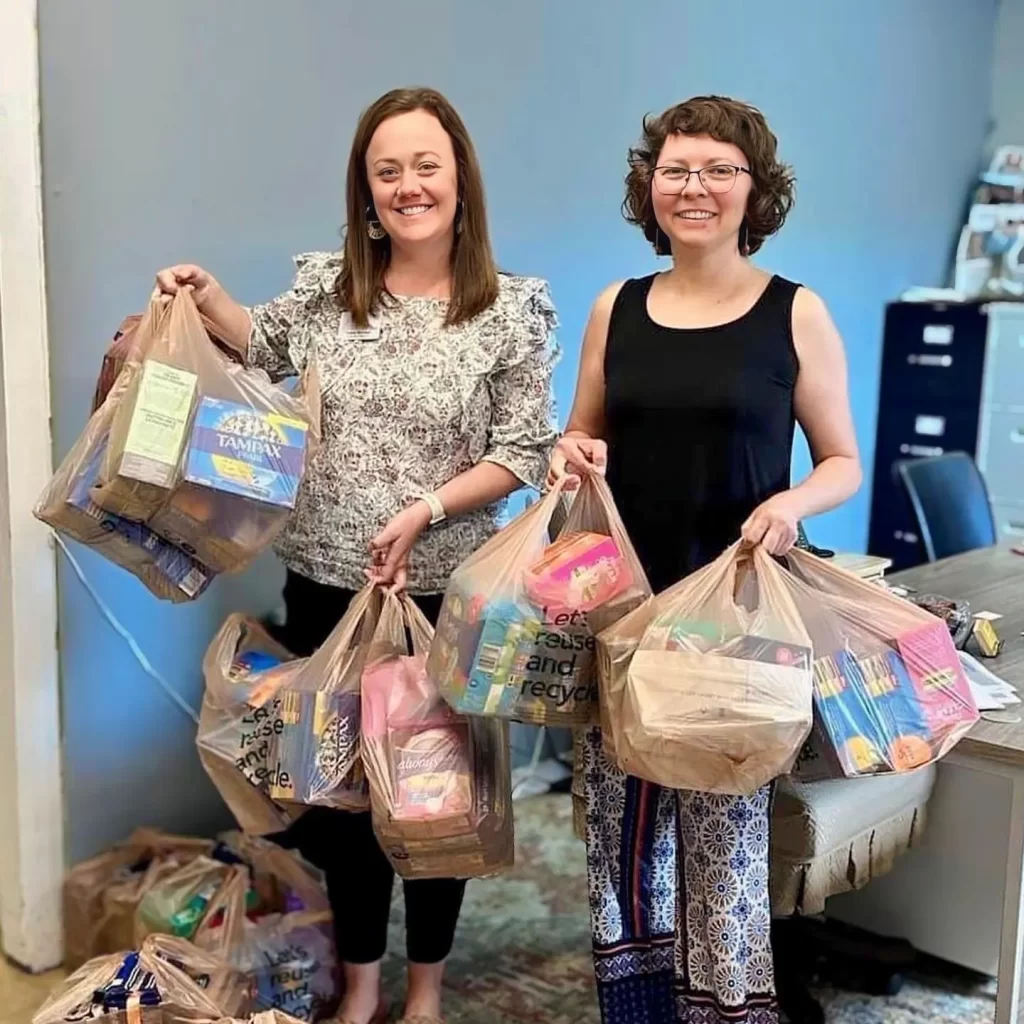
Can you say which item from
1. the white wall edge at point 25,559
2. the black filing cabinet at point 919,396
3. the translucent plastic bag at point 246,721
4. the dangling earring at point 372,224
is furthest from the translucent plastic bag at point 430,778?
the black filing cabinet at point 919,396

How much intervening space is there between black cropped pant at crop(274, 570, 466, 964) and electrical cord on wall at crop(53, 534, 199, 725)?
1.30ft

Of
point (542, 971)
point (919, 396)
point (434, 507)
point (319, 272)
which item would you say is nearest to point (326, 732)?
point (434, 507)

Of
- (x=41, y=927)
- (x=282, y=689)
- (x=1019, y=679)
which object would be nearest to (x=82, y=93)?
(x=282, y=689)

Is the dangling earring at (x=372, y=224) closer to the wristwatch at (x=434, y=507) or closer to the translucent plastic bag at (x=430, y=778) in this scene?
the wristwatch at (x=434, y=507)

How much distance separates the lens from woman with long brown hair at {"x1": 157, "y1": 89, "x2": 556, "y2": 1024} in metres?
1.81

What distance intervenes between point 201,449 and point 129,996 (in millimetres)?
763

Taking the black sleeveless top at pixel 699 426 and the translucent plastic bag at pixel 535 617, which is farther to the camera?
the black sleeveless top at pixel 699 426

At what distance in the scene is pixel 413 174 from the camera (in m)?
1.79

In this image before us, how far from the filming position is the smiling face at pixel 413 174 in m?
1.79

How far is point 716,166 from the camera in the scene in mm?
1624

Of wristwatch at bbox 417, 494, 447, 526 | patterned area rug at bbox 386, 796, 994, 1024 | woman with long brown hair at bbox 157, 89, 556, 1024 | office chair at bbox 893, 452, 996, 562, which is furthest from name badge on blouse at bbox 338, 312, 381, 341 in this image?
office chair at bbox 893, 452, 996, 562

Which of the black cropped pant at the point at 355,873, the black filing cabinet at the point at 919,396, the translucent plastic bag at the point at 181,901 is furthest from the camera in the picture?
the black filing cabinet at the point at 919,396

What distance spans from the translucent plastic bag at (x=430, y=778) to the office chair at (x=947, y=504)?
1391mm

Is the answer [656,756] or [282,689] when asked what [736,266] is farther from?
[282,689]
